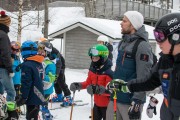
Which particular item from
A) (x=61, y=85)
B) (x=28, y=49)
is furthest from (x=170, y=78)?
(x=61, y=85)

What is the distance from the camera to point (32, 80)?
5.07m

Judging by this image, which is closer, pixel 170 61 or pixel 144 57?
pixel 170 61

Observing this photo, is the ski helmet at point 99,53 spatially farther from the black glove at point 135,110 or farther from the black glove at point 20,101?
the black glove at point 135,110

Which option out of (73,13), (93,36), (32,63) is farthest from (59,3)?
(32,63)

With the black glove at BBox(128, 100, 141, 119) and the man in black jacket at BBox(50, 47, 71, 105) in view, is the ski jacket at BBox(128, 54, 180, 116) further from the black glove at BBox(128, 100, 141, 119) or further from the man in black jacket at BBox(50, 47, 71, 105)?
the man in black jacket at BBox(50, 47, 71, 105)

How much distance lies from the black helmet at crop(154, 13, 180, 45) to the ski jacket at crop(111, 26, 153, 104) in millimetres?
1180

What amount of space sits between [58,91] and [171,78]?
5.98 m

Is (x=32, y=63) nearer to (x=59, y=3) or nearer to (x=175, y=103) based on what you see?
(x=175, y=103)

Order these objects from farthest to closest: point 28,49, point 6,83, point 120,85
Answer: point 6,83, point 28,49, point 120,85

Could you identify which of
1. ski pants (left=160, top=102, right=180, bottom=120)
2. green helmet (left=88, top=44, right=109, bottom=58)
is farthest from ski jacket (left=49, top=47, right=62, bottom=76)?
ski pants (left=160, top=102, right=180, bottom=120)

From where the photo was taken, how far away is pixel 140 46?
4051mm

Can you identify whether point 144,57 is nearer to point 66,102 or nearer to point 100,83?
point 100,83

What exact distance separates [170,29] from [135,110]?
1365 mm

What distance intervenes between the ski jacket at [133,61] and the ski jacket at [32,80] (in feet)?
4.81
